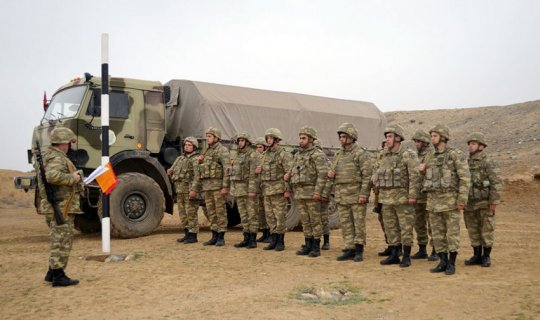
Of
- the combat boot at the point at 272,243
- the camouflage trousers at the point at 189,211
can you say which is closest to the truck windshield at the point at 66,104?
the camouflage trousers at the point at 189,211

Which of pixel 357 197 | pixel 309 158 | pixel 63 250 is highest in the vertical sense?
pixel 309 158

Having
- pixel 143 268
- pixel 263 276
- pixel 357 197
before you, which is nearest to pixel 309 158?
pixel 357 197

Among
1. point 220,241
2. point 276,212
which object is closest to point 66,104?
point 220,241

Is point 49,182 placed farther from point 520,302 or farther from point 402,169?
point 520,302

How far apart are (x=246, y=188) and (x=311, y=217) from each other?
4.82 feet

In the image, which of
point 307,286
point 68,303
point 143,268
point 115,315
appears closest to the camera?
point 115,315

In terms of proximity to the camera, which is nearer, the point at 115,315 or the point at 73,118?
the point at 115,315

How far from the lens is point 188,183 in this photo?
9203 millimetres

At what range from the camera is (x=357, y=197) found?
7.38 metres

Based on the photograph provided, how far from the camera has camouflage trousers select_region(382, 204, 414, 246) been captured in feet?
22.9

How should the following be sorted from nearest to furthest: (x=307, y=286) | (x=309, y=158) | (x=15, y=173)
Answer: (x=307, y=286) → (x=309, y=158) → (x=15, y=173)

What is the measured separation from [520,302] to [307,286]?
2082mm

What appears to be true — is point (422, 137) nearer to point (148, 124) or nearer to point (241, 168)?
point (241, 168)

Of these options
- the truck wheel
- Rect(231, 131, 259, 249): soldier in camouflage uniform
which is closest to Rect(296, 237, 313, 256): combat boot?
Rect(231, 131, 259, 249): soldier in camouflage uniform
